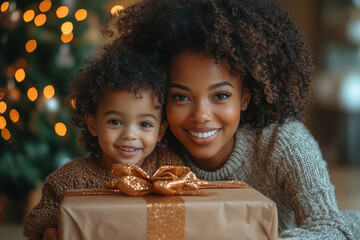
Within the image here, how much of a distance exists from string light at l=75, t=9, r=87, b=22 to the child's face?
4.20 ft

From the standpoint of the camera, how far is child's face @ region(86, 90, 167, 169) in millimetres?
1332

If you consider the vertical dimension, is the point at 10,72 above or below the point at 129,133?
above

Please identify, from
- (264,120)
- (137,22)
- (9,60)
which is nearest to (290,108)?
(264,120)

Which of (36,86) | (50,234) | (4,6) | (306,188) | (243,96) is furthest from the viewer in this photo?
(36,86)

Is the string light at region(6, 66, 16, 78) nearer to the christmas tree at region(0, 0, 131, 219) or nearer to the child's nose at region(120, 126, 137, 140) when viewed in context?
the christmas tree at region(0, 0, 131, 219)

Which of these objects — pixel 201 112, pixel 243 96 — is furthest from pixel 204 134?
pixel 243 96

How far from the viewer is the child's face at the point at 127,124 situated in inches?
52.4

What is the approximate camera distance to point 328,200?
1.34 metres

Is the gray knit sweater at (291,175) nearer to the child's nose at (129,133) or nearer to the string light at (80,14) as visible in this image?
the child's nose at (129,133)

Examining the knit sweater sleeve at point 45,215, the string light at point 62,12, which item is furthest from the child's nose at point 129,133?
Result: the string light at point 62,12

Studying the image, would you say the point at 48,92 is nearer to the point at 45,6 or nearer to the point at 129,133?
the point at 45,6

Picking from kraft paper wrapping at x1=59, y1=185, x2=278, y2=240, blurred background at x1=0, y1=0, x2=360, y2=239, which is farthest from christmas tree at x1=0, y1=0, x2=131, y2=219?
kraft paper wrapping at x1=59, y1=185, x2=278, y2=240

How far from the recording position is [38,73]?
254cm

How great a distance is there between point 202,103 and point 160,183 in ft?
1.21
